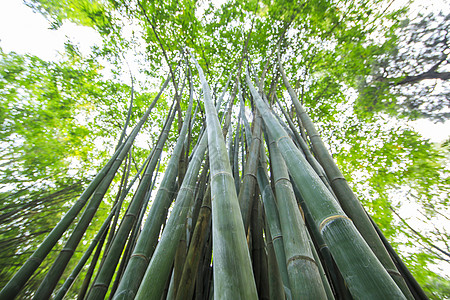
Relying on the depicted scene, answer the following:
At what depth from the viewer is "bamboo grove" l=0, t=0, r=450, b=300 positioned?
28.4 inches

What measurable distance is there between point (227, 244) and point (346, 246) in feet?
1.20

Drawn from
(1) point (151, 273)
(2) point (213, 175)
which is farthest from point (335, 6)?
(1) point (151, 273)

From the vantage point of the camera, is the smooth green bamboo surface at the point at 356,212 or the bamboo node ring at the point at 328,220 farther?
the smooth green bamboo surface at the point at 356,212

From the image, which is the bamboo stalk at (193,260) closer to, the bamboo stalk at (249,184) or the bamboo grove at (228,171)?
the bamboo grove at (228,171)

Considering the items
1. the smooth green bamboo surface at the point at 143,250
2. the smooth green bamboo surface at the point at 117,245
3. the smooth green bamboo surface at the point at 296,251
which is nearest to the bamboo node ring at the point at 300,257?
the smooth green bamboo surface at the point at 296,251

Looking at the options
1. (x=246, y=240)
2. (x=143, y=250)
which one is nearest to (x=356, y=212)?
(x=246, y=240)

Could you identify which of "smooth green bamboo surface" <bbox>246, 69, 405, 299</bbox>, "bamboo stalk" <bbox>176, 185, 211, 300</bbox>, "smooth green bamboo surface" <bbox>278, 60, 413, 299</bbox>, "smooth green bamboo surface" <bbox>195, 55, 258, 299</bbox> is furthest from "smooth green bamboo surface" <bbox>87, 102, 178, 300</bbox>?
"smooth green bamboo surface" <bbox>278, 60, 413, 299</bbox>

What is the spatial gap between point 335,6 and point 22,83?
18.3 ft

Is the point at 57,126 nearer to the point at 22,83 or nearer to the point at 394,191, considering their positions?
the point at 22,83

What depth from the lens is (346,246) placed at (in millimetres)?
572

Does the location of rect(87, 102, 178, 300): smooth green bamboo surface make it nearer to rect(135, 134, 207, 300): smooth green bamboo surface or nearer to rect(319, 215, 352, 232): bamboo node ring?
rect(135, 134, 207, 300): smooth green bamboo surface

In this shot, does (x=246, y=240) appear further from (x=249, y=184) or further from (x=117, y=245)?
(x=117, y=245)

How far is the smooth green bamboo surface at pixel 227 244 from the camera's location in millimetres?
525

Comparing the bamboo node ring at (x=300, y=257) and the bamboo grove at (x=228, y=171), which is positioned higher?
the bamboo grove at (x=228, y=171)
